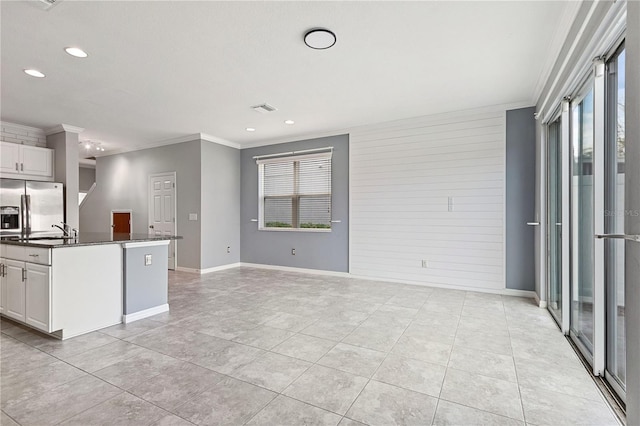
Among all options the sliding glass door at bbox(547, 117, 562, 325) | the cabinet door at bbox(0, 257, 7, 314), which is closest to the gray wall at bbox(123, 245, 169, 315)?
the cabinet door at bbox(0, 257, 7, 314)

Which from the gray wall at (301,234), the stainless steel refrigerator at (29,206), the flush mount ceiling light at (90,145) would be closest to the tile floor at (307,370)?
the gray wall at (301,234)

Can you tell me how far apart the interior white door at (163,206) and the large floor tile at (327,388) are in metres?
5.04

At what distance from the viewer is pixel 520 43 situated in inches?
109

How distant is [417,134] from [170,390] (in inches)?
180

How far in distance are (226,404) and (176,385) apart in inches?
17.7

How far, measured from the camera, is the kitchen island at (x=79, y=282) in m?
2.79

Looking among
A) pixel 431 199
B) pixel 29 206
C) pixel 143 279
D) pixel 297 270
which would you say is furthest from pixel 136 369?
pixel 29 206

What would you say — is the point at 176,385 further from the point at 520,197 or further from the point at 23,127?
the point at 23,127

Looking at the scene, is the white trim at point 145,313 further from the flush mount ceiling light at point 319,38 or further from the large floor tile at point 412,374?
the flush mount ceiling light at point 319,38

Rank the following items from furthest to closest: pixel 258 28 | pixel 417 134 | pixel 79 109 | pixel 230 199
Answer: pixel 230 199 → pixel 417 134 → pixel 79 109 → pixel 258 28

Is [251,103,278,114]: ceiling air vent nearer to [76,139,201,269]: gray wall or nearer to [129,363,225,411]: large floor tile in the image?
[76,139,201,269]: gray wall

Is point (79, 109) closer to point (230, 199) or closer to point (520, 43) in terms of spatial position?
point (230, 199)

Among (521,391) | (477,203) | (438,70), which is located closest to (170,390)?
(521,391)

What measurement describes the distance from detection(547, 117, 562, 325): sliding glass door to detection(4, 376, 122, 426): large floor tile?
4.03m
